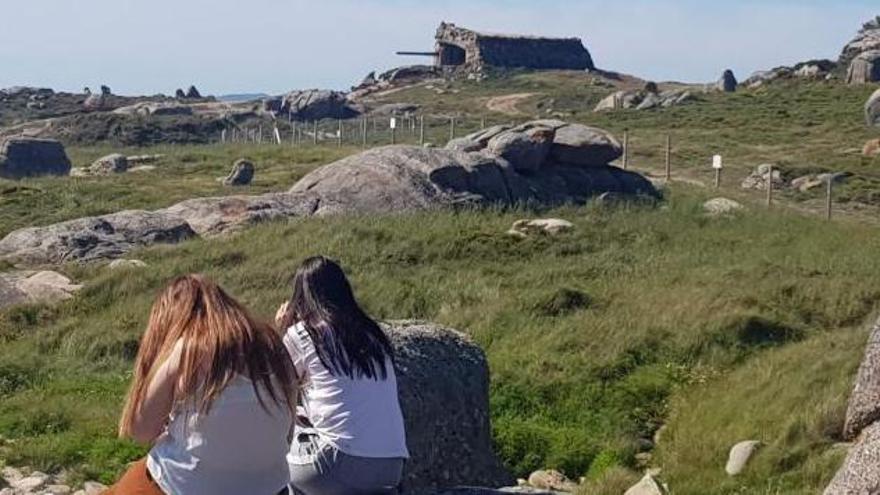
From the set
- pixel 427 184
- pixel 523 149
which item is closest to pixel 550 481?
pixel 427 184

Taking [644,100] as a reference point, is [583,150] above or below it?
below

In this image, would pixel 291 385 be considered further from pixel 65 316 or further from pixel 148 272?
pixel 148 272

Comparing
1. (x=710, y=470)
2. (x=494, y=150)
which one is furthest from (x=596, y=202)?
(x=710, y=470)

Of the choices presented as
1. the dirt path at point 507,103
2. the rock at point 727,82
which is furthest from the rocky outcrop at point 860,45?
the dirt path at point 507,103

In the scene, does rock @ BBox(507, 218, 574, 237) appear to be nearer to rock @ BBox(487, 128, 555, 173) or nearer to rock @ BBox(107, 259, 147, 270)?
rock @ BBox(487, 128, 555, 173)

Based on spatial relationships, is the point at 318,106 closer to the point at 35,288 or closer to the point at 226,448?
the point at 35,288

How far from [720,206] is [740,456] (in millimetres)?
13709

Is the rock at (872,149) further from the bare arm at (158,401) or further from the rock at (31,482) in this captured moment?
the bare arm at (158,401)

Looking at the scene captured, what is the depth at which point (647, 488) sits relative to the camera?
8.46 m

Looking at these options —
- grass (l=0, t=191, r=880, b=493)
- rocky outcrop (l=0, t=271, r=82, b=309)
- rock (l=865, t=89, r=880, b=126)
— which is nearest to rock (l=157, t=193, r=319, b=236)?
grass (l=0, t=191, r=880, b=493)

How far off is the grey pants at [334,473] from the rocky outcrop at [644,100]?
177ft

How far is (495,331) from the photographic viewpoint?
13.8m

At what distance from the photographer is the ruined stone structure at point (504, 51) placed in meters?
87.4

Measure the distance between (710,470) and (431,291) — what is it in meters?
6.39
